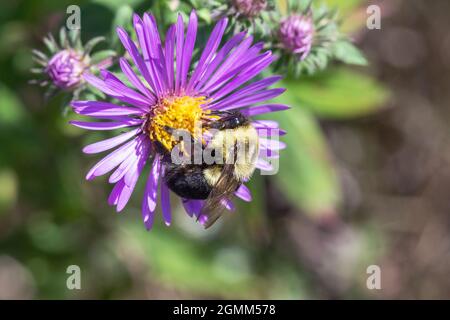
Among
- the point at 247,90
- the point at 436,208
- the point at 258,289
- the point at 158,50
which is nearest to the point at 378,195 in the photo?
the point at 436,208

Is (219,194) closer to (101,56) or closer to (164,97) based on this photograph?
(164,97)

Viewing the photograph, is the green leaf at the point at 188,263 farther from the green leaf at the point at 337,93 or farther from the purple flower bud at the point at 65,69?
the purple flower bud at the point at 65,69

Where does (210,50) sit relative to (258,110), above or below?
above

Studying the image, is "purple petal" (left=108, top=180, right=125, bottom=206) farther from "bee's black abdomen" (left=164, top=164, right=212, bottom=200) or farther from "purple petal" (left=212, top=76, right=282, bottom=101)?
"purple petal" (left=212, top=76, right=282, bottom=101)

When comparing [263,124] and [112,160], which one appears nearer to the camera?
[112,160]

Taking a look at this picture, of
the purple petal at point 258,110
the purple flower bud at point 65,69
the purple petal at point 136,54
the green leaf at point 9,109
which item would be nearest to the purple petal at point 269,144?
the purple petal at point 258,110

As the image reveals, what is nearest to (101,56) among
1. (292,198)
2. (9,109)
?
(9,109)

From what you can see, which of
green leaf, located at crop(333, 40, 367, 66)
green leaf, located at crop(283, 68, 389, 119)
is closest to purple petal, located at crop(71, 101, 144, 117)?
green leaf, located at crop(333, 40, 367, 66)
